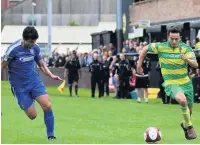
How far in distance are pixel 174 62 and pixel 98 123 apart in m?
4.24

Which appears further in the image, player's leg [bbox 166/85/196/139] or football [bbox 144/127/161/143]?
player's leg [bbox 166/85/196/139]

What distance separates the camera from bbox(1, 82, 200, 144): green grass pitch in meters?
14.2

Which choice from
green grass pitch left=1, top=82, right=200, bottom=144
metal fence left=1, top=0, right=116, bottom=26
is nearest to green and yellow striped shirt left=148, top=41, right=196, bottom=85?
green grass pitch left=1, top=82, right=200, bottom=144

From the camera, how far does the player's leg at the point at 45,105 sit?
13.7m

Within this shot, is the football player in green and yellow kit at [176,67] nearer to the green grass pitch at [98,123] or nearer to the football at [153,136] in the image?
the green grass pitch at [98,123]

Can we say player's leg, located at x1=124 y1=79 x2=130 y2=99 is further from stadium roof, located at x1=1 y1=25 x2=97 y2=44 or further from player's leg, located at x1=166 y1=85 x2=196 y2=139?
stadium roof, located at x1=1 y1=25 x2=97 y2=44

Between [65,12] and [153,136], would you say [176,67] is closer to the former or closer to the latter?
[153,136]

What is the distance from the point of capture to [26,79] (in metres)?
13.8

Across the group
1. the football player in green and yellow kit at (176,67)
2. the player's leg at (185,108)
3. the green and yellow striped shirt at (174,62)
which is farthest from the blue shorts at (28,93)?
the player's leg at (185,108)

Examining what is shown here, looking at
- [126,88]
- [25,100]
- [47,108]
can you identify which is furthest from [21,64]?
[126,88]

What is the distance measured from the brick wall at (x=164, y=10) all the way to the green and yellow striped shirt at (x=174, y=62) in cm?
2372

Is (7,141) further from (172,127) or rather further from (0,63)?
(172,127)

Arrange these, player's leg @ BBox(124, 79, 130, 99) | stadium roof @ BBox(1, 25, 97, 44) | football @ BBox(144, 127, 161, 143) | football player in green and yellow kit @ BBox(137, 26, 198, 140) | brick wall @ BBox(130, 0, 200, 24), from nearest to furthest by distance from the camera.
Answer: football @ BBox(144, 127, 161, 143)
football player in green and yellow kit @ BBox(137, 26, 198, 140)
player's leg @ BBox(124, 79, 130, 99)
brick wall @ BBox(130, 0, 200, 24)
stadium roof @ BBox(1, 25, 97, 44)

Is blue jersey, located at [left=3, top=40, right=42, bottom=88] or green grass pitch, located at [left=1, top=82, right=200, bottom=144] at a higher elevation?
blue jersey, located at [left=3, top=40, right=42, bottom=88]
